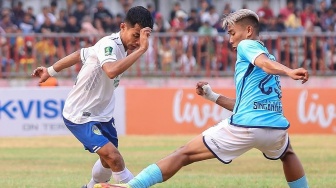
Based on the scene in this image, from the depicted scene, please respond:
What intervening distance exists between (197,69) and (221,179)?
12.7 metres

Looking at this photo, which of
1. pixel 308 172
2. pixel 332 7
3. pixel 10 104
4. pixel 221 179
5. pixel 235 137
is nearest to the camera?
pixel 235 137

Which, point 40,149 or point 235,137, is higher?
point 235,137

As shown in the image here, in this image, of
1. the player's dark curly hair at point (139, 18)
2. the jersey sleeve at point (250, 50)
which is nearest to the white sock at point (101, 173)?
the player's dark curly hair at point (139, 18)

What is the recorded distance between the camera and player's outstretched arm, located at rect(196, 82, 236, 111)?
34.2 feet

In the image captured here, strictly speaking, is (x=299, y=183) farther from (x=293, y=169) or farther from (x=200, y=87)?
(x=200, y=87)

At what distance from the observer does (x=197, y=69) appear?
85.8ft

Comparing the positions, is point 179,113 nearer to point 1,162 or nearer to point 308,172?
point 1,162

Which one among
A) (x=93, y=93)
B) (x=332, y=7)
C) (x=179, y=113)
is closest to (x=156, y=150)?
(x=179, y=113)

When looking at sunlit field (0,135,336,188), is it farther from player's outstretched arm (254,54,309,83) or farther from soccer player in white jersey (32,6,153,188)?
player's outstretched arm (254,54,309,83)

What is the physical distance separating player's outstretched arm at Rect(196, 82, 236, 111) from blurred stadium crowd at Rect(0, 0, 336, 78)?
15.1 m

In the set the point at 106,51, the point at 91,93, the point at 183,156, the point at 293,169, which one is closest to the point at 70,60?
the point at 91,93

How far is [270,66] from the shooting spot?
9.03m

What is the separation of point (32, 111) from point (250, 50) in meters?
14.8

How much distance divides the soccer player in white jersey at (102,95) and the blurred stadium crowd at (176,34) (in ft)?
47.1
